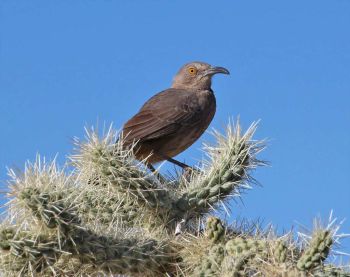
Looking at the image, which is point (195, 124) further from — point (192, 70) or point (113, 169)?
point (113, 169)

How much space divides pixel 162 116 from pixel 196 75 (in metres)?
1.64

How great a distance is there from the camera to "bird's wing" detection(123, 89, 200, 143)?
6.90 m

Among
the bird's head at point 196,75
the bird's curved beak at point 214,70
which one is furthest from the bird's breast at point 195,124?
the bird's curved beak at point 214,70

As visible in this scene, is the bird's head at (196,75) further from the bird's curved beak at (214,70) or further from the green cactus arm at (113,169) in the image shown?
the green cactus arm at (113,169)

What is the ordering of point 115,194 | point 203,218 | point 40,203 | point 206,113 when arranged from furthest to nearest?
point 206,113 → point 203,218 → point 115,194 → point 40,203

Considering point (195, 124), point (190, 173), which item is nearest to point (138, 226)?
point (190, 173)

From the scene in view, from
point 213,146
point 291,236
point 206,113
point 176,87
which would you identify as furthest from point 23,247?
point 176,87

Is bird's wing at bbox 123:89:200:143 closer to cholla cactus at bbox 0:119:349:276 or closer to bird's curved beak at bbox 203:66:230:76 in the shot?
bird's curved beak at bbox 203:66:230:76

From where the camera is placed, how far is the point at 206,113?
7.78 metres

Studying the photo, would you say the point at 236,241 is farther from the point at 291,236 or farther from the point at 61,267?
the point at 61,267

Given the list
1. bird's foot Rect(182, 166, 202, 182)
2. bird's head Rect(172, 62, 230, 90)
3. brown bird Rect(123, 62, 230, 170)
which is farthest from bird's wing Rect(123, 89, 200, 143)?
bird's foot Rect(182, 166, 202, 182)

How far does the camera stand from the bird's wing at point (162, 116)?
6.90 metres

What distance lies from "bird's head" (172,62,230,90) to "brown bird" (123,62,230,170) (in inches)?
7.6

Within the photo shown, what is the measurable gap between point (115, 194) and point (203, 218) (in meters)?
0.64
